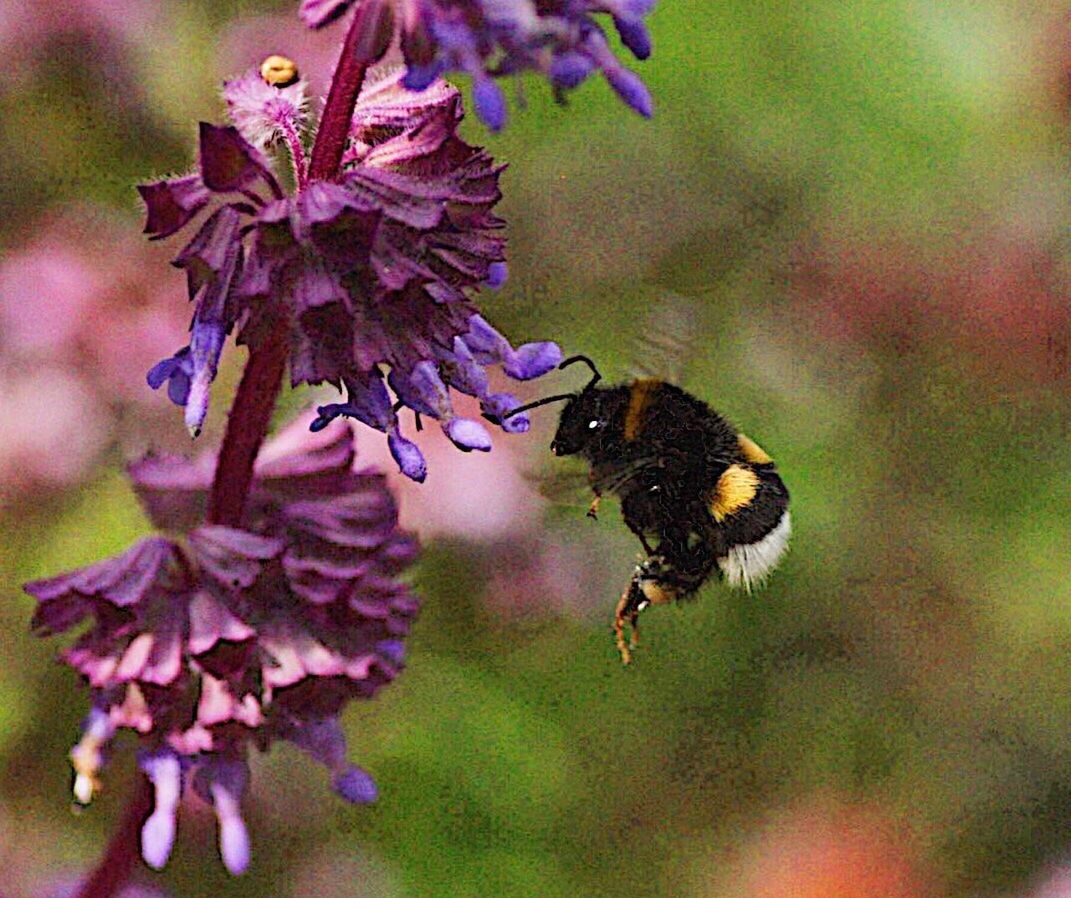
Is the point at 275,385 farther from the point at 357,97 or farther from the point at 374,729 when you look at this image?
the point at 374,729

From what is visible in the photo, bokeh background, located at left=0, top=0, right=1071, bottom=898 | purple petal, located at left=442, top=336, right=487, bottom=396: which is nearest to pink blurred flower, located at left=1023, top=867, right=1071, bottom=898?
bokeh background, located at left=0, top=0, right=1071, bottom=898

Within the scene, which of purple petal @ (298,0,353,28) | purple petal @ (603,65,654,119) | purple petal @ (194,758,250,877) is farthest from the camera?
purple petal @ (194,758,250,877)

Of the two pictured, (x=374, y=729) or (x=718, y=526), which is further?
(x=374, y=729)

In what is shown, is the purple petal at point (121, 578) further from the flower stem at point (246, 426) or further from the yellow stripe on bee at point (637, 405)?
the yellow stripe on bee at point (637, 405)

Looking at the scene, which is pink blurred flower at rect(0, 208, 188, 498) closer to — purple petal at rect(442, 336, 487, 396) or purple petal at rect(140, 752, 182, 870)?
purple petal at rect(140, 752, 182, 870)

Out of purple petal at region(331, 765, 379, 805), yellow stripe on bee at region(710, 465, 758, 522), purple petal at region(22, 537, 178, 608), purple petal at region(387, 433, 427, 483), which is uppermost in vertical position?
purple petal at region(387, 433, 427, 483)

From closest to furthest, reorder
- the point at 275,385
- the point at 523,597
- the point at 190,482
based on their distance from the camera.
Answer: the point at 275,385, the point at 190,482, the point at 523,597

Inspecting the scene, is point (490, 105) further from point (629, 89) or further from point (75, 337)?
point (75, 337)

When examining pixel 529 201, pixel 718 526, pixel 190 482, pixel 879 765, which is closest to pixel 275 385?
pixel 190 482

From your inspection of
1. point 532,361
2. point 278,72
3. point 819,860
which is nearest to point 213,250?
point 278,72
